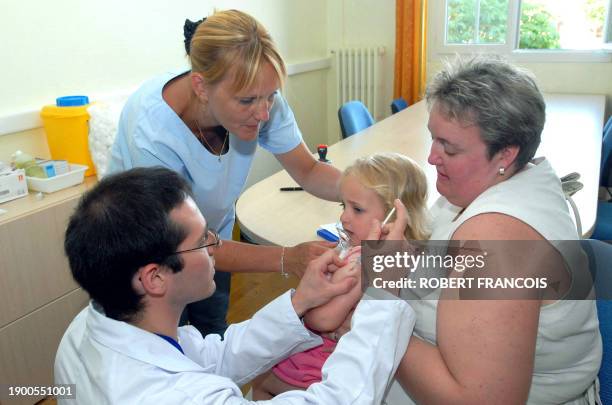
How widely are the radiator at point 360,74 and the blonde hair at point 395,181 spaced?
3.44 m

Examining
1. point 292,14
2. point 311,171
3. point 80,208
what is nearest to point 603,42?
point 292,14

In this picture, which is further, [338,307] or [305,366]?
[305,366]

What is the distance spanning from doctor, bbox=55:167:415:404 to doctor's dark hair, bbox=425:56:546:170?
10.1 inches

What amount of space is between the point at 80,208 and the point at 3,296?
129 cm

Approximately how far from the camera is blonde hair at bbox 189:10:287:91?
1328mm

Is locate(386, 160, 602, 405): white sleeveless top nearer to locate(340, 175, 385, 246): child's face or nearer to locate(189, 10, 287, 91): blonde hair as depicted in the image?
locate(340, 175, 385, 246): child's face

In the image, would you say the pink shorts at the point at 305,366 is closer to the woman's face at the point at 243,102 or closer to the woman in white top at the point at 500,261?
the woman in white top at the point at 500,261

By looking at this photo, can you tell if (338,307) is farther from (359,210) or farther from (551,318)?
(551,318)

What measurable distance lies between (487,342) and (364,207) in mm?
610

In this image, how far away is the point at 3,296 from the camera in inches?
77.2

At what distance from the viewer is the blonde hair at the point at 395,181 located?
56.2 inches

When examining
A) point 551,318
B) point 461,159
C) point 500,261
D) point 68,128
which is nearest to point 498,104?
point 461,159

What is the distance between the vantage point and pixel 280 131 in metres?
1.82

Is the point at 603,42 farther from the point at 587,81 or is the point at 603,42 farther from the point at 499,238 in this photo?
the point at 499,238
